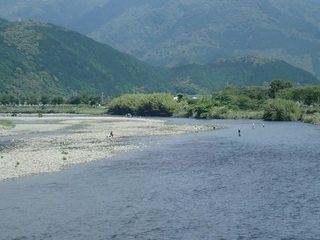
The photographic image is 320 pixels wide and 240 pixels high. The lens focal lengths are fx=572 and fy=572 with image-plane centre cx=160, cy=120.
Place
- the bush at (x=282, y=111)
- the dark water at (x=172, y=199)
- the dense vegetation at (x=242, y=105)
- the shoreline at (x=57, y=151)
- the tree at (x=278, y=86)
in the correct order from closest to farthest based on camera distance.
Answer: the dark water at (x=172, y=199) → the shoreline at (x=57, y=151) → the bush at (x=282, y=111) → the dense vegetation at (x=242, y=105) → the tree at (x=278, y=86)

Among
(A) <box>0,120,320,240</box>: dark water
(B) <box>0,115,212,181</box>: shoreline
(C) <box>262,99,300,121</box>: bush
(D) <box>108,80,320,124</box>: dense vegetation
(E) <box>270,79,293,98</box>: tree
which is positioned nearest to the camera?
(A) <box>0,120,320,240</box>: dark water

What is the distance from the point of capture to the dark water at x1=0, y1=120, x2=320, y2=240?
2881 centimetres

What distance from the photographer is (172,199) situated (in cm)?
3556

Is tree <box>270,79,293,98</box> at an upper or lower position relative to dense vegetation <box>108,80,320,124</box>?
upper

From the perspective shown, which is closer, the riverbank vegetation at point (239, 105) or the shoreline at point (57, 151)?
the shoreline at point (57, 151)

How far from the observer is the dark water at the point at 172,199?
28812 millimetres

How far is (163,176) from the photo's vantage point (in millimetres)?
43656

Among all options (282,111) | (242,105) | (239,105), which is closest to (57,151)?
(282,111)

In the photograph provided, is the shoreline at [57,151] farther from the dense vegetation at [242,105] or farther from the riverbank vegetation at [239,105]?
the dense vegetation at [242,105]

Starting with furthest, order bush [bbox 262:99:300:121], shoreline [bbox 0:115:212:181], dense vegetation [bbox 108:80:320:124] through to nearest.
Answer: dense vegetation [bbox 108:80:320:124] → bush [bbox 262:99:300:121] → shoreline [bbox 0:115:212:181]

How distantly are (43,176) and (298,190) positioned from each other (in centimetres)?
1876

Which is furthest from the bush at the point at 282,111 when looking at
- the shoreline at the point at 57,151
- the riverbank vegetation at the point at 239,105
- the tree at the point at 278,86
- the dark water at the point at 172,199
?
the dark water at the point at 172,199

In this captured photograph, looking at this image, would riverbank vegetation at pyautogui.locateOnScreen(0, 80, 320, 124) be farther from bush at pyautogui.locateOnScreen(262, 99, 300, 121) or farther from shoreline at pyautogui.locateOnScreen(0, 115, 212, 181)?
shoreline at pyautogui.locateOnScreen(0, 115, 212, 181)

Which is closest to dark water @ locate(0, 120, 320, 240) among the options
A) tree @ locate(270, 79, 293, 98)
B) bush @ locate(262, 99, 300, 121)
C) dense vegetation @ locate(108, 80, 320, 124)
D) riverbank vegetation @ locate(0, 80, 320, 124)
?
bush @ locate(262, 99, 300, 121)
